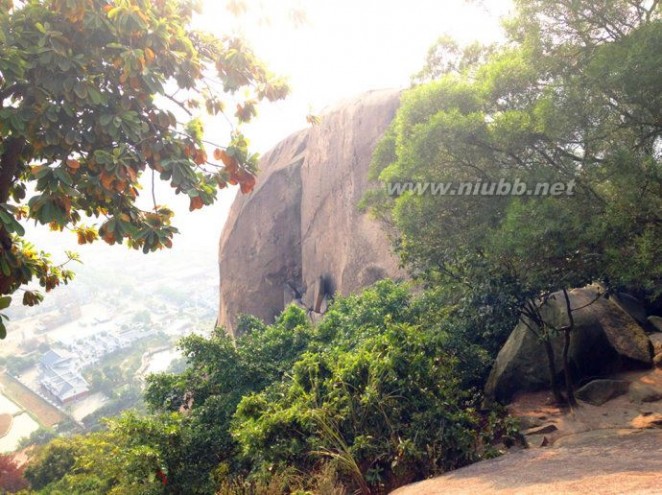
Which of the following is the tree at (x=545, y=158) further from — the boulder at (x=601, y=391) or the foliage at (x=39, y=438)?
the foliage at (x=39, y=438)

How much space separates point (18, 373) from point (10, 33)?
76960mm

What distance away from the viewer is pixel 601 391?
22.7 ft

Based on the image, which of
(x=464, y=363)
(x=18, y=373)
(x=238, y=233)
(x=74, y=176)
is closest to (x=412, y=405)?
(x=464, y=363)

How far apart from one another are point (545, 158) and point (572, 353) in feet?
11.5

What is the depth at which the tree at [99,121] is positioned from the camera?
11.0ft

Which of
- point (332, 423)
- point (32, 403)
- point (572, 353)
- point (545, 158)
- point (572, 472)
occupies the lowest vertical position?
point (572, 472)

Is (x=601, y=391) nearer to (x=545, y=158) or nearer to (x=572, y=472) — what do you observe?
(x=572, y=472)

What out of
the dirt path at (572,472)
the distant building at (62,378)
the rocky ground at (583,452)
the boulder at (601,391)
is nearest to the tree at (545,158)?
the boulder at (601,391)

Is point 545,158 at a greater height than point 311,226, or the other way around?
point 311,226

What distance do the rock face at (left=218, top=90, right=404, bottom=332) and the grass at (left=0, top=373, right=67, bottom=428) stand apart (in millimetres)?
37688

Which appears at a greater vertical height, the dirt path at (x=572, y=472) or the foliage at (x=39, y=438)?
the dirt path at (x=572, y=472)

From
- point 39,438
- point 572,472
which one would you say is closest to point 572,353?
point 572,472

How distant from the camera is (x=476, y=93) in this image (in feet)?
23.0

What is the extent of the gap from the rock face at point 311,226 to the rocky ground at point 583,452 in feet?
21.4
